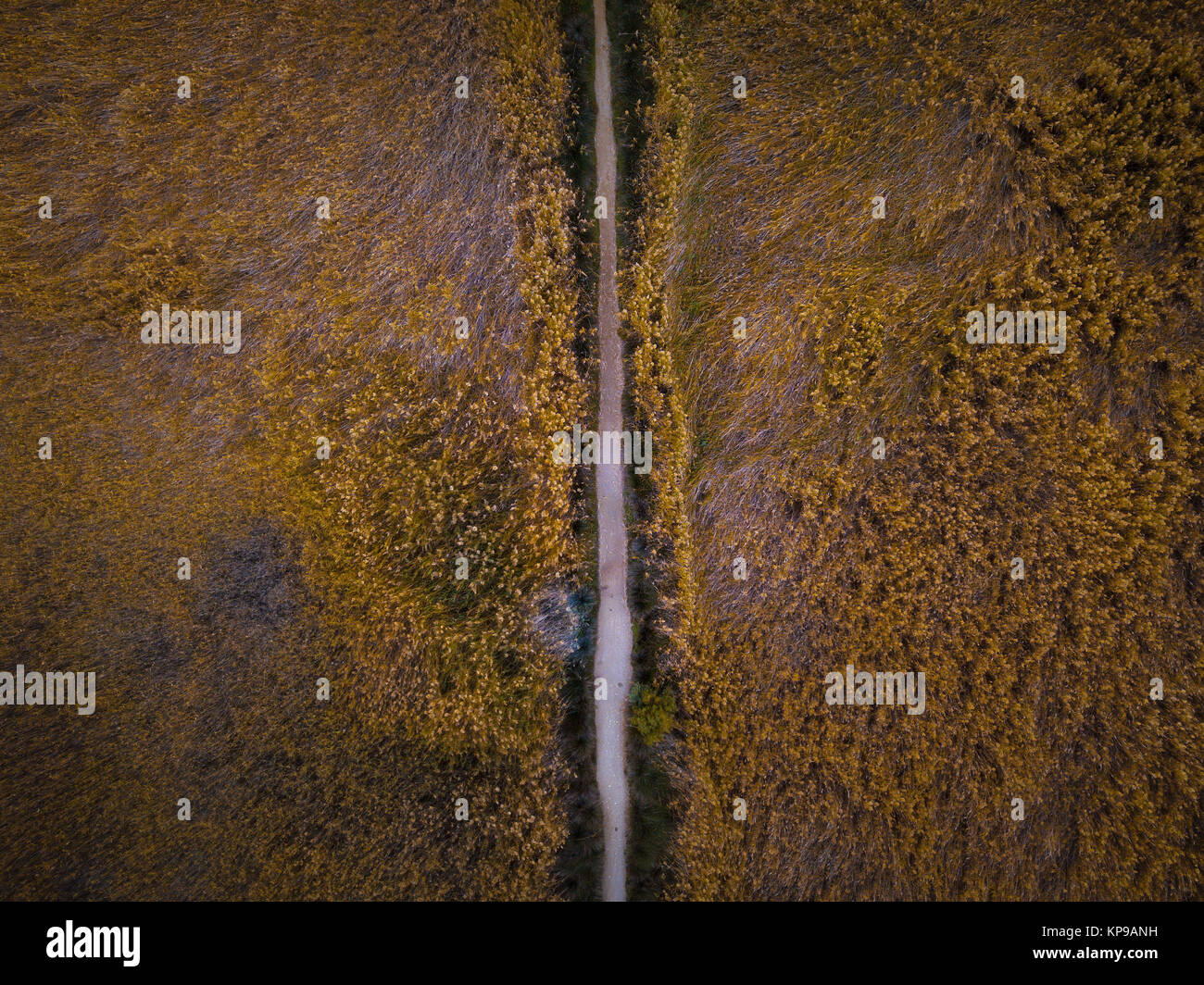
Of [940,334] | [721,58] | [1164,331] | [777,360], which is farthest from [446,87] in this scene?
[1164,331]

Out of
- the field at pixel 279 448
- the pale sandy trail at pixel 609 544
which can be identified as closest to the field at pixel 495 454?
the field at pixel 279 448

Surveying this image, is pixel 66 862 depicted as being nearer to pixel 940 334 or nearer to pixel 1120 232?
pixel 940 334

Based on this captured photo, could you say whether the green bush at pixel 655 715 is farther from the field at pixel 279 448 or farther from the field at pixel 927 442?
the field at pixel 279 448

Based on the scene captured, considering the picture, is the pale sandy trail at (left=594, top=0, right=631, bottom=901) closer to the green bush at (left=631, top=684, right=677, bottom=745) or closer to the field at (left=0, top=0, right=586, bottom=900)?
the green bush at (left=631, top=684, right=677, bottom=745)

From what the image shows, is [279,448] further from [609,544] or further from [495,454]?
[609,544]

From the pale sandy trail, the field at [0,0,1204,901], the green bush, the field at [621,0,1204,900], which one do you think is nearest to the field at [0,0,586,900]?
the field at [0,0,1204,901]

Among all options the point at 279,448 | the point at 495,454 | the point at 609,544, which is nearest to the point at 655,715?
the point at 609,544
